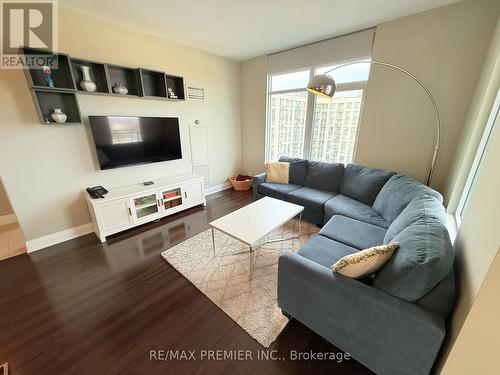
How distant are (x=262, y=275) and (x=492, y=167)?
1.73 m

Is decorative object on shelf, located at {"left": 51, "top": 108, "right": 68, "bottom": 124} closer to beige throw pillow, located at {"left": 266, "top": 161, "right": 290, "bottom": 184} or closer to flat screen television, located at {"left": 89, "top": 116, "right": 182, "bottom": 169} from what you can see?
flat screen television, located at {"left": 89, "top": 116, "right": 182, "bottom": 169}

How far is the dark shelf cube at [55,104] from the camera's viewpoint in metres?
2.12

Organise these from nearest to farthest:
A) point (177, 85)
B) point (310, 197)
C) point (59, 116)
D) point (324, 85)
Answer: point (324, 85)
point (59, 116)
point (310, 197)
point (177, 85)

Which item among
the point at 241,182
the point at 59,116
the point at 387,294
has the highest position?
the point at 59,116

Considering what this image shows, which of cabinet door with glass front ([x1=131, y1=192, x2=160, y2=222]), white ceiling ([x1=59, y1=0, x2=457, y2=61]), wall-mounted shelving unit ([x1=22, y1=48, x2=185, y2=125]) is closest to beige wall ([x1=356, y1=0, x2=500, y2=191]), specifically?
white ceiling ([x1=59, y1=0, x2=457, y2=61])

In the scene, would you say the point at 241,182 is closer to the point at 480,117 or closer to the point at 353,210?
the point at 353,210

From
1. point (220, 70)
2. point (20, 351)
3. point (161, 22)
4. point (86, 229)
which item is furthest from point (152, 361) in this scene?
point (220, 70)

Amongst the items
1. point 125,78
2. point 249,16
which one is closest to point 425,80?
point 249,16

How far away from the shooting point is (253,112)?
13.6ft

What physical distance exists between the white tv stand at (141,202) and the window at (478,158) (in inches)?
125

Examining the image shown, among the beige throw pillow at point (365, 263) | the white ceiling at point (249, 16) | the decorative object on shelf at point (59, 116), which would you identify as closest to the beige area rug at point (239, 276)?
the beige throw pillow at point (365, 263)

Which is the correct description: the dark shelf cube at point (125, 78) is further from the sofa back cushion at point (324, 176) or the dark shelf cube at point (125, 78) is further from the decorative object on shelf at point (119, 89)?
the sofa back cushion at point (324, 176)

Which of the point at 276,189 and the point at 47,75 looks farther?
the point at 276,189

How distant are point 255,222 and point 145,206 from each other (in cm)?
170
